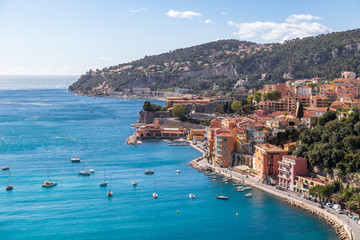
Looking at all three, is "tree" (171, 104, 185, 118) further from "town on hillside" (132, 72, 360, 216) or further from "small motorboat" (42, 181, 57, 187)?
"small motorboat" (42, 181, 57, 187)

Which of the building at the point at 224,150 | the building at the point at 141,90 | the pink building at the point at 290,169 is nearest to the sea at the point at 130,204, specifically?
the pink building at the point at 290,169

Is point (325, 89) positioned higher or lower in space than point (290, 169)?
higher

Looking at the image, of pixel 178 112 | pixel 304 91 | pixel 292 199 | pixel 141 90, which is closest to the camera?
pixel 292 199

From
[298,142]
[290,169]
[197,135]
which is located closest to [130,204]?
[290,169]

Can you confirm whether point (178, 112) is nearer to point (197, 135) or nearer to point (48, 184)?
point (197, 135)

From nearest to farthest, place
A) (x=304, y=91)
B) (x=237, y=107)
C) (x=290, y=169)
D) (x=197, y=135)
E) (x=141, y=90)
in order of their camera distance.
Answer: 1. (x=290, y=169)
2. (x=197, y=135)
3. (x=304, y=91)
4. (x=237, y=107)
5. (x=141, y=90)

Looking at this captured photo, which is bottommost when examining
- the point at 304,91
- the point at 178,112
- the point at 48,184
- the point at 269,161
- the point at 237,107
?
the point at 48,184

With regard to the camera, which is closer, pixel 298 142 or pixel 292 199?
pixel 292 199
